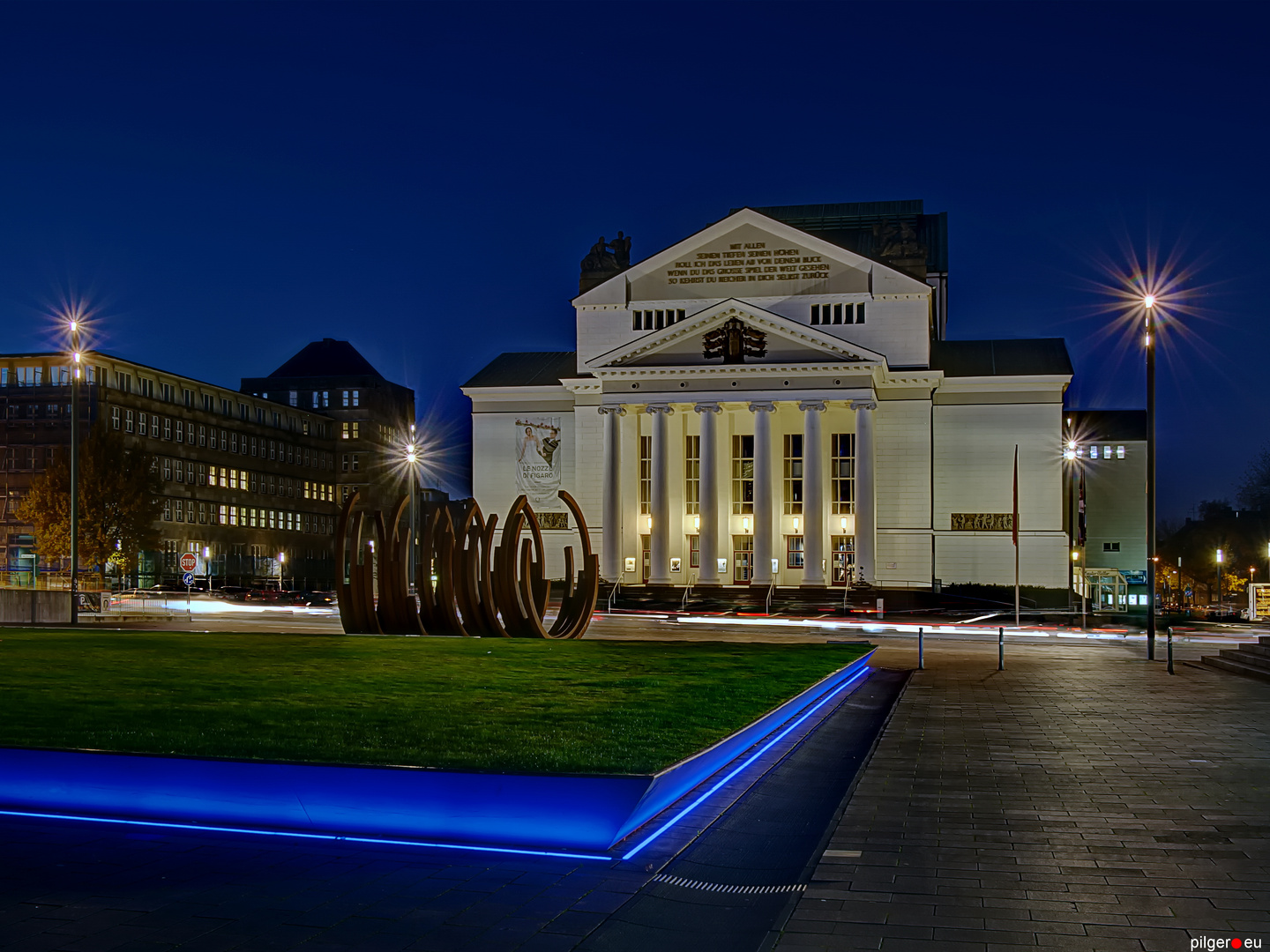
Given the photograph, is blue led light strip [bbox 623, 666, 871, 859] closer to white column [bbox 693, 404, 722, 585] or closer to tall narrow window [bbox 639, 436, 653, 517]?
white column [bbox 693, 404, 722, 585]

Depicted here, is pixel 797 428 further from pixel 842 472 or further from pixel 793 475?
pixel 842 472

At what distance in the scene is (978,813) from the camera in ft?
38.2

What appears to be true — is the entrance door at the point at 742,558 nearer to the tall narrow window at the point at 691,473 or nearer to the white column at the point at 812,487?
the tall narrow window at the point at 691,473

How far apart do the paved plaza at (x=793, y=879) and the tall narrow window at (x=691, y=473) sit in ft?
195

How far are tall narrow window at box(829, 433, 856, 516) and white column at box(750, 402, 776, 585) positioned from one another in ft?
17.0

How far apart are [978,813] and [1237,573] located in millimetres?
102569

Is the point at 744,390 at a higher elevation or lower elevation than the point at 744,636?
higher

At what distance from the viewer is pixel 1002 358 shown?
74.9 metres

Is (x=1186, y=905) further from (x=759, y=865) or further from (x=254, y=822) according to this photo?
(x=254, y=822)

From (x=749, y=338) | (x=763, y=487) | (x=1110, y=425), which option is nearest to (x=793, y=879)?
(x=749, y=338)

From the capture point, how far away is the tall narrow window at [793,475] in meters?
73.7

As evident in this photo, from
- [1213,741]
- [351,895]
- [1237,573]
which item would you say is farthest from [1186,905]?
[1237,573]

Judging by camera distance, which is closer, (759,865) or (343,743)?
(759,865)

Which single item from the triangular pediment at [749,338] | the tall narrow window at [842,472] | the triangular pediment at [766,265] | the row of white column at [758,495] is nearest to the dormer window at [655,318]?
the triangular pediment at [766,265]
